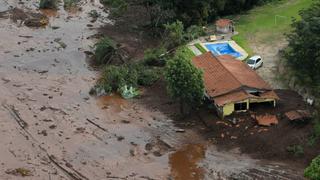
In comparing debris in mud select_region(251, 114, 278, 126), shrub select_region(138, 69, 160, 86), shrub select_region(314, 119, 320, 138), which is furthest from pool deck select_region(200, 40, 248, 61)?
shrub select_region(314, 119, 320, 138)

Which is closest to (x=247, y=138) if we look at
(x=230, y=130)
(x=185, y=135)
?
(x=230, y=130)

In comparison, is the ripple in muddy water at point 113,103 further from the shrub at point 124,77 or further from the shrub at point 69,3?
the shrub at point 69,3

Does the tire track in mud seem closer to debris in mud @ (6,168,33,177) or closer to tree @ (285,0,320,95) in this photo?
debris in mud @ (6,168,33,177)

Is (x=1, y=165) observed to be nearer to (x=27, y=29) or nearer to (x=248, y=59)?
(x=248, y=59)

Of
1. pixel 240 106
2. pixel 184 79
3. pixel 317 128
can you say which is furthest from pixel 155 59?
pixel 317 128

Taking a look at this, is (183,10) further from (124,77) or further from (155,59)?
(124,77)

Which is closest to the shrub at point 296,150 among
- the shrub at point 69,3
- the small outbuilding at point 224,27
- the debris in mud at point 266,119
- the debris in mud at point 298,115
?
the debris in mud at point 298,115

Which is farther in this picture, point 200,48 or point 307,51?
point 200,48
